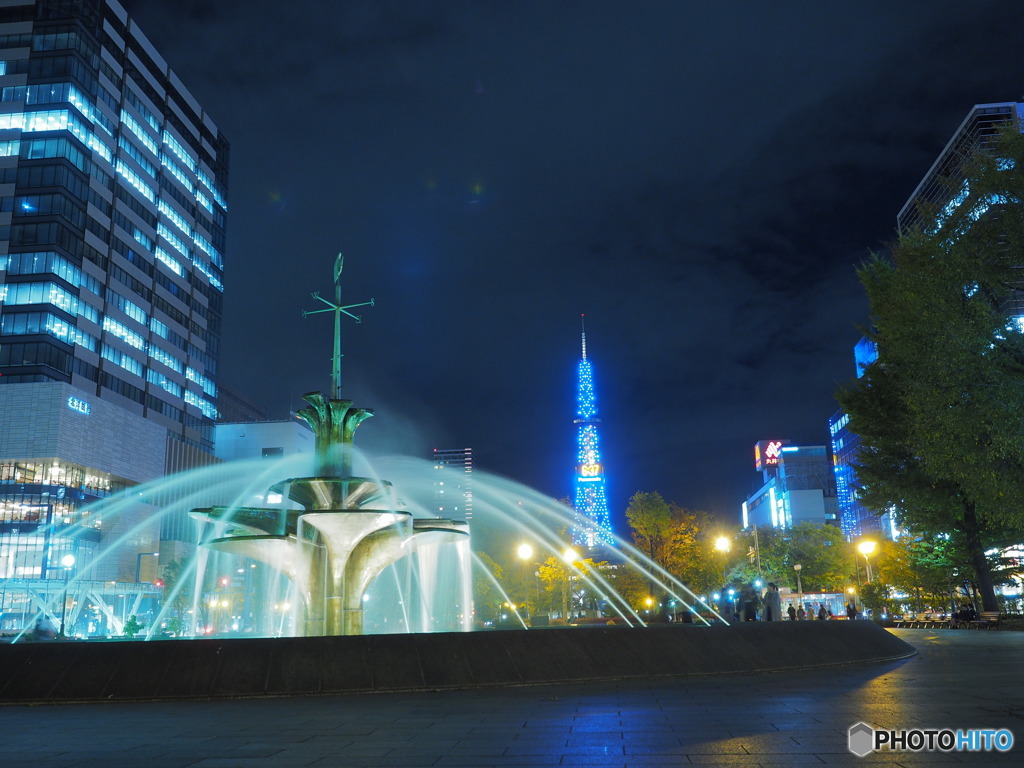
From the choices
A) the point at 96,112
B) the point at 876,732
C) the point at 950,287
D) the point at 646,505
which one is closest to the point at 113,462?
the point at 96,112

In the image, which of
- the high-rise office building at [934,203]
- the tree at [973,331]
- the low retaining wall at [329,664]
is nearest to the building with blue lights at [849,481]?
the high-rise office building at [934,203]

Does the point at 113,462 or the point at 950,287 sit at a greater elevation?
the point at 113,462

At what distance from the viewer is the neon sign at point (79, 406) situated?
7619cm

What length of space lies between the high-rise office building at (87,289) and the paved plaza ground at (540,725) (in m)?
68.0

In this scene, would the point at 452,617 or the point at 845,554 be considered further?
the point at 845,554

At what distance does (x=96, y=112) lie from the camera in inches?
3435

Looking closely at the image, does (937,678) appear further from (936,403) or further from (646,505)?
(646,505)

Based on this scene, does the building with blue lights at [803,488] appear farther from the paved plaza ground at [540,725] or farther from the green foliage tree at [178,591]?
the paved plaza ground at [540,725]

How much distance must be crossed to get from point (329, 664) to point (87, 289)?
82.2 m

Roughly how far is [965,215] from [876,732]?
59.7 feet

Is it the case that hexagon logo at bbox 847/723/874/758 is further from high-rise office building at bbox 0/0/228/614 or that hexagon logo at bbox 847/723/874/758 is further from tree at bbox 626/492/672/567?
high-rise office building at bbox 0/0/228/614

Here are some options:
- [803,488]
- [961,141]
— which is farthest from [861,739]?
[803,488]

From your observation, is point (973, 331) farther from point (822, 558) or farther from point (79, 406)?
point (79, 406)

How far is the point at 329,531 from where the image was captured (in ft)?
65.6
